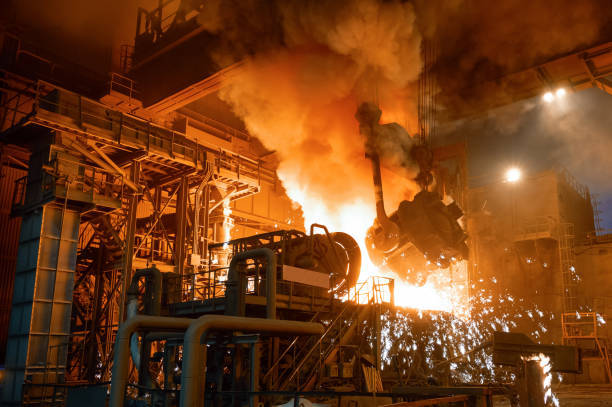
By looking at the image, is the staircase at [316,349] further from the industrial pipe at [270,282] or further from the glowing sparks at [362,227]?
the glowing sparks at [362,227]

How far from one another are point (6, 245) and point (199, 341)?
14.0 meters

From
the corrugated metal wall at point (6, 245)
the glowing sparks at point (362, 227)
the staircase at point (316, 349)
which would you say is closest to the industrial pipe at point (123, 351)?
the staircase at point (316, 349)

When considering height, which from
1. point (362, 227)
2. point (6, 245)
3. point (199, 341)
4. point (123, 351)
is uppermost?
point (362, 227)

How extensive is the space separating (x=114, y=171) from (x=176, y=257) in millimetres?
4314

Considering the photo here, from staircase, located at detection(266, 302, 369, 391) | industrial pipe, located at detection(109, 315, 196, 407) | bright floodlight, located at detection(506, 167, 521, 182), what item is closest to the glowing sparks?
staircase, located at detection(266, 302, 369, 391)

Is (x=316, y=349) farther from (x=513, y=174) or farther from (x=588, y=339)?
(x=513, y=174)

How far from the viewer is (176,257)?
71.3 feet

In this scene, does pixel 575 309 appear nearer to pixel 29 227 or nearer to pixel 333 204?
pixel 333 204

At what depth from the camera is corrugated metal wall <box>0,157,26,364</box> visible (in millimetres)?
19641

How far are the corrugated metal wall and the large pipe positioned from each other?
1313 centimetres

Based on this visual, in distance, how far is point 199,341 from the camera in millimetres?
9727

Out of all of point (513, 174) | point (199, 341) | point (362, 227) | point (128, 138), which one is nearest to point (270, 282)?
point (199, 341)

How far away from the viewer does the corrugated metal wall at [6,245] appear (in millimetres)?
19641

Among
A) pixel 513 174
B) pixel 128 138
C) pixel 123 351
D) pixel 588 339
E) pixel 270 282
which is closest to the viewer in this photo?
pixel 123 351
